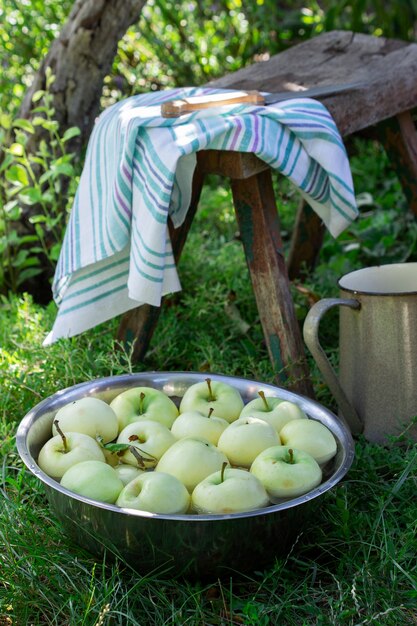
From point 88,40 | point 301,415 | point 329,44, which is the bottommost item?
point 301,415

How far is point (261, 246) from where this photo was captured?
6.76ft

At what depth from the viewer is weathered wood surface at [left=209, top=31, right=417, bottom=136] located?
7.38 feet

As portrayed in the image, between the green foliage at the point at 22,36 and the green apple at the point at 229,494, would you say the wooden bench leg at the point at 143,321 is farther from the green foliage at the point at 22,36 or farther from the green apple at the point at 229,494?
the green foliage at the point at 22,36

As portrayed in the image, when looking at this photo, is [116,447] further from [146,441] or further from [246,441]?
[246,441]

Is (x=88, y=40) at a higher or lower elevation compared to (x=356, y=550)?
higher

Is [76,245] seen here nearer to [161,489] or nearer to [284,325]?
[284,325]

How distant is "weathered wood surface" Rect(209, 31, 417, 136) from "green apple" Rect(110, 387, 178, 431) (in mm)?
900

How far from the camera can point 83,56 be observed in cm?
283

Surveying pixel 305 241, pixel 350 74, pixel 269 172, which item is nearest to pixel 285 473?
pixel 269 172

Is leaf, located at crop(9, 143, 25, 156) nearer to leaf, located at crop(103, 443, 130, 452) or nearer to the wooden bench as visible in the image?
the wooden bench

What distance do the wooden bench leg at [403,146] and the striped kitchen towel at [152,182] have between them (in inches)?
27.0

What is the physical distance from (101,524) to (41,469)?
0.22 m

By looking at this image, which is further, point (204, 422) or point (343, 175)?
point (343, 175)

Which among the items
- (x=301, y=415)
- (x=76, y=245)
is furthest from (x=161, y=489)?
(x=76, y=245)
